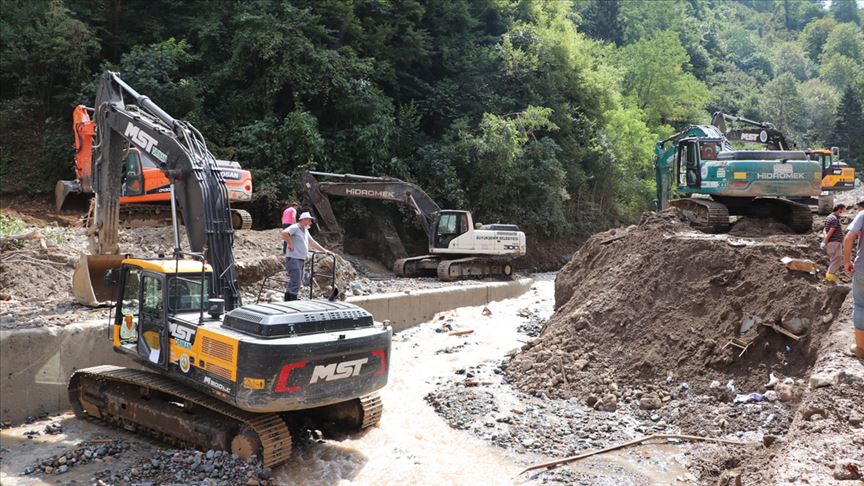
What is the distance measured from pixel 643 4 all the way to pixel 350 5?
1711 inches

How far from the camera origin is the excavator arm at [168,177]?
792 centimetres

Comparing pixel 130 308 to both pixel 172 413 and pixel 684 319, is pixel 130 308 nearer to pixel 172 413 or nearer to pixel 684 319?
pixel 172 413

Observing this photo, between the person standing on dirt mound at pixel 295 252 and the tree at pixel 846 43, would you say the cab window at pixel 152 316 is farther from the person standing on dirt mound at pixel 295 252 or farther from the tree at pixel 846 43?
the tree at pixel 846 43

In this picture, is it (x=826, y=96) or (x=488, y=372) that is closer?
(x=488, y=372)

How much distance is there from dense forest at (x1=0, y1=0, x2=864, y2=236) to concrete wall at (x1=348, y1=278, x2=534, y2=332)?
290 inches

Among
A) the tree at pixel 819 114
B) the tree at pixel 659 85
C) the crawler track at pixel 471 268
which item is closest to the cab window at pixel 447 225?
the crawler track at pixel 471 268

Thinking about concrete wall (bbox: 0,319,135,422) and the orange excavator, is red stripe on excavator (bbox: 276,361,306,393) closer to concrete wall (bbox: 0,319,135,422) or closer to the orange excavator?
concrete wall (bbox: 0,319,135,422)

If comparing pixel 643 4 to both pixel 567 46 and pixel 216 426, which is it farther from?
pixel 216 426

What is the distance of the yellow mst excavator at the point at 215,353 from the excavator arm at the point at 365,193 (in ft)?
→ 33.8

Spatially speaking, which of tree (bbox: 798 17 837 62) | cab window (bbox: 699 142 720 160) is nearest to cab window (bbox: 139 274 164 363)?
cab window (bbox: 699 142 720 160)

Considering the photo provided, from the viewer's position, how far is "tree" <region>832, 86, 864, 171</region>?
156 ft

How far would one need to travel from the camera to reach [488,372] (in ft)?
33.2

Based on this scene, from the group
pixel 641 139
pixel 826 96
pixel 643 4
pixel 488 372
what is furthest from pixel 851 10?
pixel 488 372

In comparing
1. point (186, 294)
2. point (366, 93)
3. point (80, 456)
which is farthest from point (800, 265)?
point (366, 93)
